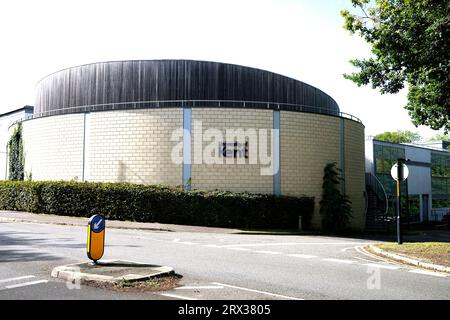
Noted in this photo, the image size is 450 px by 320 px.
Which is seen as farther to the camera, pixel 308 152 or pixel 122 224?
pixel 308 152

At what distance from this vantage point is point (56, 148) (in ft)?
91.6

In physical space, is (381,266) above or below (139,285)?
below

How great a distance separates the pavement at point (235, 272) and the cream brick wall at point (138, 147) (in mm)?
10963

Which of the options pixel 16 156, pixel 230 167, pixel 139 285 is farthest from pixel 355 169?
pixel 16 156

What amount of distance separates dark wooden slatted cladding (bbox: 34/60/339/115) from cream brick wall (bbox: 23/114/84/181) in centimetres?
165

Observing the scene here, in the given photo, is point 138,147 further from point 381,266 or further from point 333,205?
point 381,266

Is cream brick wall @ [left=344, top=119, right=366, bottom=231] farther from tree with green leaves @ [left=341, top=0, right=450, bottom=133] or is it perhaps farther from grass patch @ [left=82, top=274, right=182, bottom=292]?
grass patch @ [left=82, top=274, right=182, bottom=292]

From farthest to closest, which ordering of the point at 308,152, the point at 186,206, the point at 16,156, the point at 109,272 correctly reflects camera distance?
the point at 16,156 < the point at 308,152 < the point at 186,206 < the point at 109,272

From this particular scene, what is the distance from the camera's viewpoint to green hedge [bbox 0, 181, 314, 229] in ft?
73.9

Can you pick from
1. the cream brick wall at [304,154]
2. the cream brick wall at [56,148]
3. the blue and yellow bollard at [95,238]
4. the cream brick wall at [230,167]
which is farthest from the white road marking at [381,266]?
the cream brick wall at [56,148]

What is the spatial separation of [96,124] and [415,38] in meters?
19.0

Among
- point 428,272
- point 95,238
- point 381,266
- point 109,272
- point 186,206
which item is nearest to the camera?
point 109,272

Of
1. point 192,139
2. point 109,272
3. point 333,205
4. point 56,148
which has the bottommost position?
point 109,272

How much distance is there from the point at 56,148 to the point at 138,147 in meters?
6.85
